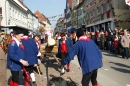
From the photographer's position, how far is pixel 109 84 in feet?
24.7

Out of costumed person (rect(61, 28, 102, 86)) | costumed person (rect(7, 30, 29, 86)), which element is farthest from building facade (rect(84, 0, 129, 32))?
costumed person (rect(7, 30, 29, 86))

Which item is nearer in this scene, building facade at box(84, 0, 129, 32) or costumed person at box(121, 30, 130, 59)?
costumed person at box(121, 30, 130, 59)

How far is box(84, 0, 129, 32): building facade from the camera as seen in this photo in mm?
28539

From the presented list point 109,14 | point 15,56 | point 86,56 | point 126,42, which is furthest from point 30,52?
point 109,14

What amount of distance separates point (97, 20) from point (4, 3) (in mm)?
15179

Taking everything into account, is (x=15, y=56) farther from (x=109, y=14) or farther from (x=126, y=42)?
(x=109, y=14)

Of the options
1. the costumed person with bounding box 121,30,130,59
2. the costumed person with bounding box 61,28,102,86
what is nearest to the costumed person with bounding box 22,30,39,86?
the costumed person with bounding box 61,28,102,86

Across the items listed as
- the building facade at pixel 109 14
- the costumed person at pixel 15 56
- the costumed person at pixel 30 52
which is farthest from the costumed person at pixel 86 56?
the building facade at pixel 109 14

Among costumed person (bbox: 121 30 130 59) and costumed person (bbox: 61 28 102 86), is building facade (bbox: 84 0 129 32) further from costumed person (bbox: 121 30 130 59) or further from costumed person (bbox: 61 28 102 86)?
costumed person (bbox: 61 28 102 86)

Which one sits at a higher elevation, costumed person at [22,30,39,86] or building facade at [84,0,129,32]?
building facade at [84,0,129,32]

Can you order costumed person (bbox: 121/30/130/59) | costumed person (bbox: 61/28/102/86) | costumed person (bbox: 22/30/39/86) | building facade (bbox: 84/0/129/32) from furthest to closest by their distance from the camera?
building facade (bbox: 84/0/129/32), costumed person (bbox: 121/30/130/59), costumed person (bbox: 22/30/39/86), costumed person (bbox: 61/28/102/86)

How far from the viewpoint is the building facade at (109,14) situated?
28.5 m

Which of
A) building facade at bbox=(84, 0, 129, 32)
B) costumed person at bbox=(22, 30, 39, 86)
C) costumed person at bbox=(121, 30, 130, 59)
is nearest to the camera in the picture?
costumed person at bbox=(22, 30, 39, 86)

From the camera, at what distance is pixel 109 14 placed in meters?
30.4
